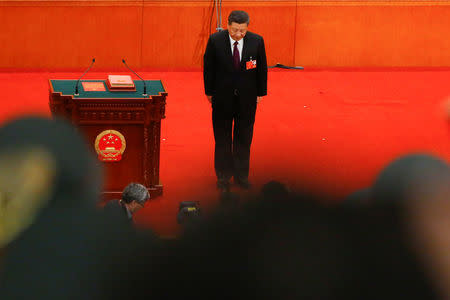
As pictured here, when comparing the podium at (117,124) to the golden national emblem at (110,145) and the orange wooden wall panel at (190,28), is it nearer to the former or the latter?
the golden national emblem at (110,145)

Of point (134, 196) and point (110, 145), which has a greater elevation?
point (110, 145)

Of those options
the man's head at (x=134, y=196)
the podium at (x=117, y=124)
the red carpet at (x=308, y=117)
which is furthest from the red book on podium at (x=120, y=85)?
the man's head at (x=134, y=196)

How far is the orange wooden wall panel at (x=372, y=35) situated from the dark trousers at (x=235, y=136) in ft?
15.6

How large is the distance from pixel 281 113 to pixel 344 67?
2.63 meters

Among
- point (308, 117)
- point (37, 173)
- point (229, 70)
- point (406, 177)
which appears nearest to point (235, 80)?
point (229, 70)

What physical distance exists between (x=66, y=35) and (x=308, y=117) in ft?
12.4

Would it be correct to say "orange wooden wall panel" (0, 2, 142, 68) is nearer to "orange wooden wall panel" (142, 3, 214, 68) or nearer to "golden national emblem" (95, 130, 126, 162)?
"orange wooden wall panel" (142, 3, 214, 68)

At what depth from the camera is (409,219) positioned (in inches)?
35.1

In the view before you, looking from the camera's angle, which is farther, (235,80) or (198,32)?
(198,32)

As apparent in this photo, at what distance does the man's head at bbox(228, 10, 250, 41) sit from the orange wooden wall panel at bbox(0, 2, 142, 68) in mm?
4606

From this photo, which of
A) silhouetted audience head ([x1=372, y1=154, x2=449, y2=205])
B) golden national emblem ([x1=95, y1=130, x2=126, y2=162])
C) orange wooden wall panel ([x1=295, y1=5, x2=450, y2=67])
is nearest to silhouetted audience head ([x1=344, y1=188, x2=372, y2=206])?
silhouetted audience head ([x1=372, y1=154, x2=449, y2=205])

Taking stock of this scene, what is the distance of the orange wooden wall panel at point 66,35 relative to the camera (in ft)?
29.6

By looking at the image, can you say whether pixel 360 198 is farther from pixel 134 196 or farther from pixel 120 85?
pixel 120 85

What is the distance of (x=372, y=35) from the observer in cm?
974
